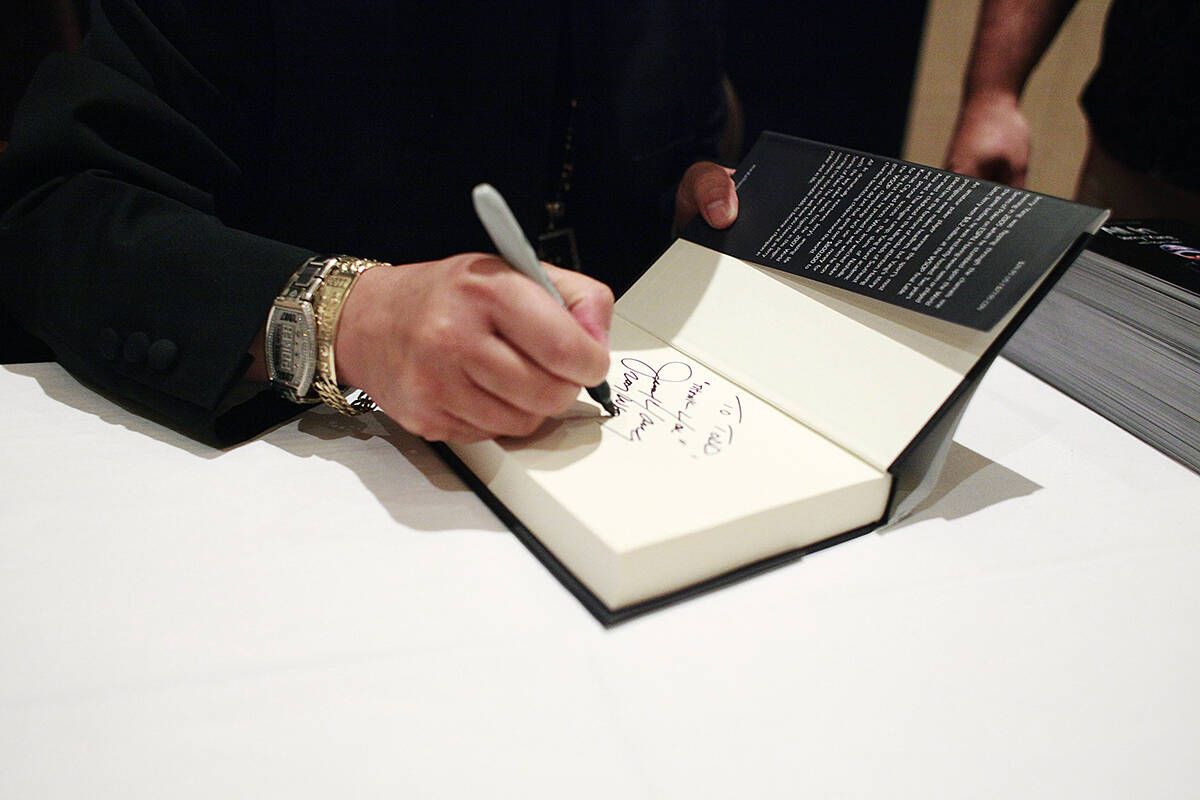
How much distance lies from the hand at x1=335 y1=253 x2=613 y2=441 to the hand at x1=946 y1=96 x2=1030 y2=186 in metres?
0.85

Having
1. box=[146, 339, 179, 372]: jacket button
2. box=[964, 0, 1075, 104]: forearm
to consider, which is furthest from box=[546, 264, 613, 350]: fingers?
box=[964, 0, 1075, 104]: forearm

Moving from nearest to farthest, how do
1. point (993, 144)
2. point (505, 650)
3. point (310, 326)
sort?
point (505, 650), point (310, 326), point (993, 144)

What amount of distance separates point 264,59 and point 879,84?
1952mm

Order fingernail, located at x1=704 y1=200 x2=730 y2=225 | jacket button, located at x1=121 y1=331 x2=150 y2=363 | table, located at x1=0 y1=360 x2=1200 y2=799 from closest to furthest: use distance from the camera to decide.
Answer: table, located at x1=0 y1=360 x2=1200 y2=799, jacket button, located at x1=121 y1=331 x2=150 y2=363, fingernail, located at x1=704 y1=200 x2=730 y2=225

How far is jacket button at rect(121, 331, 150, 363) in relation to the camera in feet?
1.84

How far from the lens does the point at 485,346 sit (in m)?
0.46

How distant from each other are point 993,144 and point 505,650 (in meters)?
1.06

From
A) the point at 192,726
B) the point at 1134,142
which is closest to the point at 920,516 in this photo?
the point at 192,726

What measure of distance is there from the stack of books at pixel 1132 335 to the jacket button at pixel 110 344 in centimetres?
78

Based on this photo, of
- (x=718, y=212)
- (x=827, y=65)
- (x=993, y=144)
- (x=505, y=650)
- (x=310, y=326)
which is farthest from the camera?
(x=827, y=65)

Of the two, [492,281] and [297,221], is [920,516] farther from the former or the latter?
[297,221]

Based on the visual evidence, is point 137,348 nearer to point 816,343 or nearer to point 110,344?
point 110,344

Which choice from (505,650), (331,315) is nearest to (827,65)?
(331,315)
